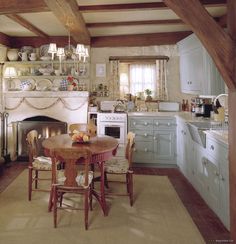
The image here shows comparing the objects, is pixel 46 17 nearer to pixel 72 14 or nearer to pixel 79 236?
pixel 72 14

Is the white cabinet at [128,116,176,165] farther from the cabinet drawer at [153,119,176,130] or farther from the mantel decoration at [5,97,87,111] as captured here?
the mantel decoration at [5,97,87,111]

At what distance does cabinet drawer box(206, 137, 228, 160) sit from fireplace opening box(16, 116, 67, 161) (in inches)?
125

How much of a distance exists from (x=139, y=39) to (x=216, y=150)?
3314 millimetres

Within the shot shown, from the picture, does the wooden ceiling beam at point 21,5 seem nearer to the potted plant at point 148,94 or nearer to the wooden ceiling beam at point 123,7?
the wooden ceiling beam at point 123,7

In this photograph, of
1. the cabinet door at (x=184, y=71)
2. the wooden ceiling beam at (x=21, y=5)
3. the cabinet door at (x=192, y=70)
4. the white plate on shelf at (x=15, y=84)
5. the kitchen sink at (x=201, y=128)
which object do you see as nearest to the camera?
the wooden ceiling beam at (x=21, y=5)

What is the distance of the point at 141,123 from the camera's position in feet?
15.8

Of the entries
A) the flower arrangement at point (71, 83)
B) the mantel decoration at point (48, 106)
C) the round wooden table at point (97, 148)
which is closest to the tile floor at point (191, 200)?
the round wooden table at point (97, 148)

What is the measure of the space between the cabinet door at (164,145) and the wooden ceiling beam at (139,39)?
1.90 meters

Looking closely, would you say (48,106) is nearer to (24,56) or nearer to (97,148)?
(24,56)

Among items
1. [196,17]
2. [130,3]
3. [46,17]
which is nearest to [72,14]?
[130,3]

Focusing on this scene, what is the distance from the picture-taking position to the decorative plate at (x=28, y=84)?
540 centimetres

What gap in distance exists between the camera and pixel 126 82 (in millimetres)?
5582

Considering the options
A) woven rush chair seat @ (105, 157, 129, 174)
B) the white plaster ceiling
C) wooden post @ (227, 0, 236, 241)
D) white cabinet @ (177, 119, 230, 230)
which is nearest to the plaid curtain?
the white plaster ceiling

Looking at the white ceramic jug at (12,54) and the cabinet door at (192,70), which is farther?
the white ceramic jug at (12,54)
